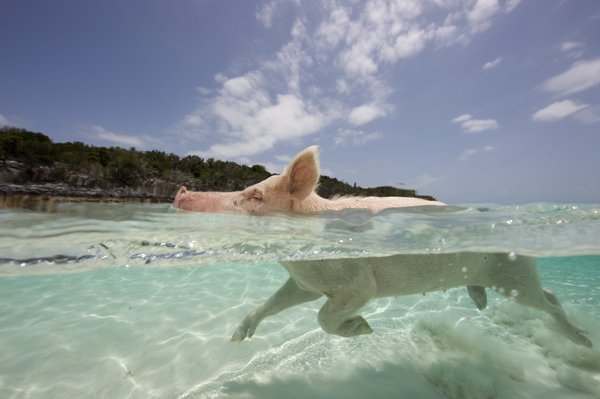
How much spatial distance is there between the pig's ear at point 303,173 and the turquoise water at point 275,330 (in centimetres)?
52

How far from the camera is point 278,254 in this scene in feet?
17.3

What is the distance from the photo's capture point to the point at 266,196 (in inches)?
152

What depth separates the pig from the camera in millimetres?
3311

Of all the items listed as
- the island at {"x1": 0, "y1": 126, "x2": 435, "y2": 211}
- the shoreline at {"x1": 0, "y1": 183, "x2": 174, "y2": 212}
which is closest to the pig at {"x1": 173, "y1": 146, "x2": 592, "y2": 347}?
the island at {"x1": 0, "y1": 126, "x2": 435, "y2": 211}

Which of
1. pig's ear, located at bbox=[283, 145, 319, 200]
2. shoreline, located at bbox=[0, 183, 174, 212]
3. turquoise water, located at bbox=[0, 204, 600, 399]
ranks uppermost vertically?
pig's ear, located at bbox=[283, 145, 319, 200]

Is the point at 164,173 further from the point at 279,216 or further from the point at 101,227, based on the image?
the point at 279,216

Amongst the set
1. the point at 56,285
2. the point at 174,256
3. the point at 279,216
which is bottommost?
the point at 56,285

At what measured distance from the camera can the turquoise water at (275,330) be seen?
374cm

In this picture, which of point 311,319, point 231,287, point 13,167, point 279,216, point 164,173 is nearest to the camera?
point 279,216

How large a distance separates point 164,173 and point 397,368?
29.9 ft

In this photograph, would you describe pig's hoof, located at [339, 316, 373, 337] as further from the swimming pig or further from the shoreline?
the shoreline

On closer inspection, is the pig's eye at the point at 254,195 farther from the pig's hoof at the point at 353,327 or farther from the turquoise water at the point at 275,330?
the pig's hoof at the point at 353,327

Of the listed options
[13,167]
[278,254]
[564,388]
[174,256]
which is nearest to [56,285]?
[13,167]

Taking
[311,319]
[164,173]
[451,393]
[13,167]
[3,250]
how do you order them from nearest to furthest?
[451,393] → [3,250] → [311,319] → [13,167] → [164,173]
